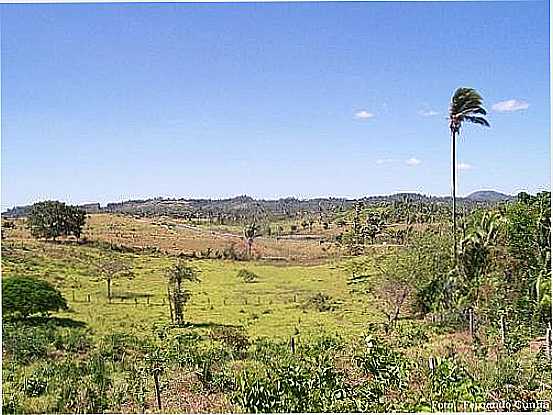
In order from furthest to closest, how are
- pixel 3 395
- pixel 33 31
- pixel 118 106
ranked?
pixel 118 106, pixel 33 31, pixel 3 395

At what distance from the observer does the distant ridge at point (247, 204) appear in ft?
13.0

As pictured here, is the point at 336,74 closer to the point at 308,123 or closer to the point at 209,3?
the point at 308,123

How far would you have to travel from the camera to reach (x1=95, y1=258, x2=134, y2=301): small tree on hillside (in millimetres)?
4473

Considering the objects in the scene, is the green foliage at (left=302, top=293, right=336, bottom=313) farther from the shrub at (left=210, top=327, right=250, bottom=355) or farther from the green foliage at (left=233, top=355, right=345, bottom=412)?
the green foliage at (left=233, top=355, right=345, bottom=412)

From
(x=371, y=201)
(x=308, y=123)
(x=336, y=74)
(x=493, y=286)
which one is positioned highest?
(x=336, y=74)

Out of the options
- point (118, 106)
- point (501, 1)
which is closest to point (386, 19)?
point (501, 1)

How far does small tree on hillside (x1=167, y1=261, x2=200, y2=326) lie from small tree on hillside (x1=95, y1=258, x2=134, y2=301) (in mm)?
273

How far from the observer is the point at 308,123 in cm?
391

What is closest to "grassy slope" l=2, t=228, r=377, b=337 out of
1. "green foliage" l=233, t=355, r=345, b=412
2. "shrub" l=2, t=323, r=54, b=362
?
"shrub" l=2, t=323, r=54, b=362

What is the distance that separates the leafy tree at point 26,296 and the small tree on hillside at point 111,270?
0.34 m

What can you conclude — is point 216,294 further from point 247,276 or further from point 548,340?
point 548,340

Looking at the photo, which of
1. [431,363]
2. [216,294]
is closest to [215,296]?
[216,294]

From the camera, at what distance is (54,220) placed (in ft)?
13.5

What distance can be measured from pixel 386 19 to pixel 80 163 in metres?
1.80
